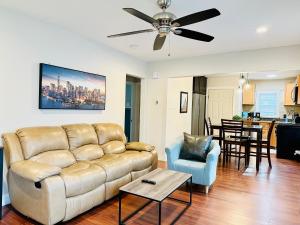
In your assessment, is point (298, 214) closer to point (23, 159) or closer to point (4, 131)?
point (23, 159)

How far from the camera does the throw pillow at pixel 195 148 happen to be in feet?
11.8

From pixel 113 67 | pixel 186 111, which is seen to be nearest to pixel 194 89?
pixel 186 111

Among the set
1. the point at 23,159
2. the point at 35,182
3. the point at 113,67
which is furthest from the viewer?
the point at 113,67

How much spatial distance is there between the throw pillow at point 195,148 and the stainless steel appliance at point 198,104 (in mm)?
3307

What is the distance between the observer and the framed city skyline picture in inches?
123

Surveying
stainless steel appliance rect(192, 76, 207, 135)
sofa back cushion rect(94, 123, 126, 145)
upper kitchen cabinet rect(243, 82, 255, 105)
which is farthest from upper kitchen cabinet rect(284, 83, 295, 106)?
sofa back cushion rect(94, 123, 126, 145)

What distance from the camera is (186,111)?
6.36 m

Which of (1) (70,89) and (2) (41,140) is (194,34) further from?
(2) (41,140)

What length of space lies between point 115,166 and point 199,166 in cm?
129

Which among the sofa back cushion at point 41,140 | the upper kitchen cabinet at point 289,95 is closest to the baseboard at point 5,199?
the sofa back cushion at point 41,140

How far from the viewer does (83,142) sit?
3344mm

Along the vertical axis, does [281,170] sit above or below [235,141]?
below

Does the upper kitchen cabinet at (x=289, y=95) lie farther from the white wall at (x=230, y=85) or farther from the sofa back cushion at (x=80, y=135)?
the sofa back cushion at (x=80, y=135)

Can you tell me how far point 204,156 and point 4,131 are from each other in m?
2.87
